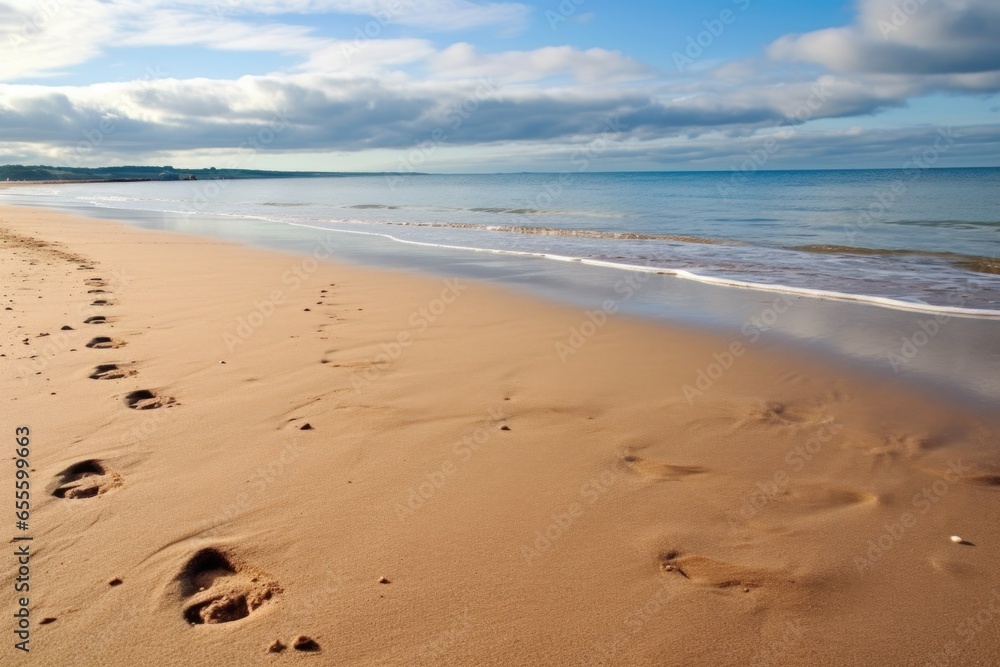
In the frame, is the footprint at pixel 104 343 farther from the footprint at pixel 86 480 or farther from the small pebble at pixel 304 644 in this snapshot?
the small pebble at pixel 304 644

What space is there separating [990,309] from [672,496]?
23.5ft

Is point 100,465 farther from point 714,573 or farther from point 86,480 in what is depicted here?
point 714,573

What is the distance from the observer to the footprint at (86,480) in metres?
3.24

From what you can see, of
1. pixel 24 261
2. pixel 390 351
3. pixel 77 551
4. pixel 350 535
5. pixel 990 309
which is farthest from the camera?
pixel 24 261

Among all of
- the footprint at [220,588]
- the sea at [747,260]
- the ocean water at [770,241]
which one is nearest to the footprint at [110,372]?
the footprint at [220,588]

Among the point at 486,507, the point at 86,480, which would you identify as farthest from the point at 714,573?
the point at 86,480

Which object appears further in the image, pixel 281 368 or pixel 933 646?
pixel 281 368

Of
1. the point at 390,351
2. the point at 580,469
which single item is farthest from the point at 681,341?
the point at 580,469

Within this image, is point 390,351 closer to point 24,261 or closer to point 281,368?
point 281,368

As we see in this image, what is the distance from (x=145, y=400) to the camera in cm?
452

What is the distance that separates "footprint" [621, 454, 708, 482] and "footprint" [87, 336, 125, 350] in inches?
183

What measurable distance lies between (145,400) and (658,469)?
11.4 feet

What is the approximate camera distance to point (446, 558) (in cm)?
277

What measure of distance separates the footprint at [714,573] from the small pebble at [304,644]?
140 cm
